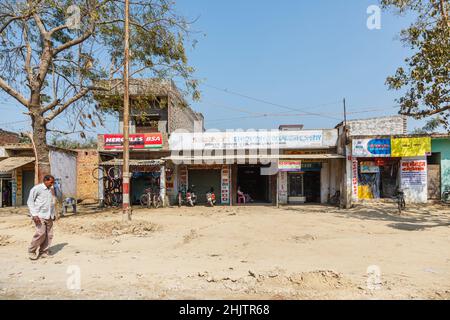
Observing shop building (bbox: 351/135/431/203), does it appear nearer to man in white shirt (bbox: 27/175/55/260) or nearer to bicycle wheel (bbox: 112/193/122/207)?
bicycle wheel (bbox: 112/193/122/207)

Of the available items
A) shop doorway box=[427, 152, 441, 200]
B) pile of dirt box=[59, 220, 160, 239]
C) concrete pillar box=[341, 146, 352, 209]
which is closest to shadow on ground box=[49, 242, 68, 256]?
pile of dirt box=[59, 220, 160, 239]

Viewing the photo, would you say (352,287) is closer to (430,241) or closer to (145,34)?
(430,241)

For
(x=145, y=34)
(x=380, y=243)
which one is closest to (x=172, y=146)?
(x=145, y=34)

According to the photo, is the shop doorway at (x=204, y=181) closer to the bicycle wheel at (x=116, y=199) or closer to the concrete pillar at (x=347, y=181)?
the bicycle wheel at (x=116, y=199)

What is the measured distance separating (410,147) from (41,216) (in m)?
17.2

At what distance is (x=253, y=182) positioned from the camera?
2058 centimetres

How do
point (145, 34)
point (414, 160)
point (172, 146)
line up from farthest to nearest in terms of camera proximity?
point (172, 146), point (414, 160), point (145, 34)

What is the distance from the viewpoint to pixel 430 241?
768 centimetres

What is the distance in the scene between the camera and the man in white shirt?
6145 millimetres

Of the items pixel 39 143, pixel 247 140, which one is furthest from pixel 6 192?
pixel 247 140

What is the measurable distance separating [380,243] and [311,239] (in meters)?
1.65

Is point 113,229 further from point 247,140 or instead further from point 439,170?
point 439,170

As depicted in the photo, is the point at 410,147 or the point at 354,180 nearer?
the point at 410,147

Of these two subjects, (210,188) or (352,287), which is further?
(210,188)
